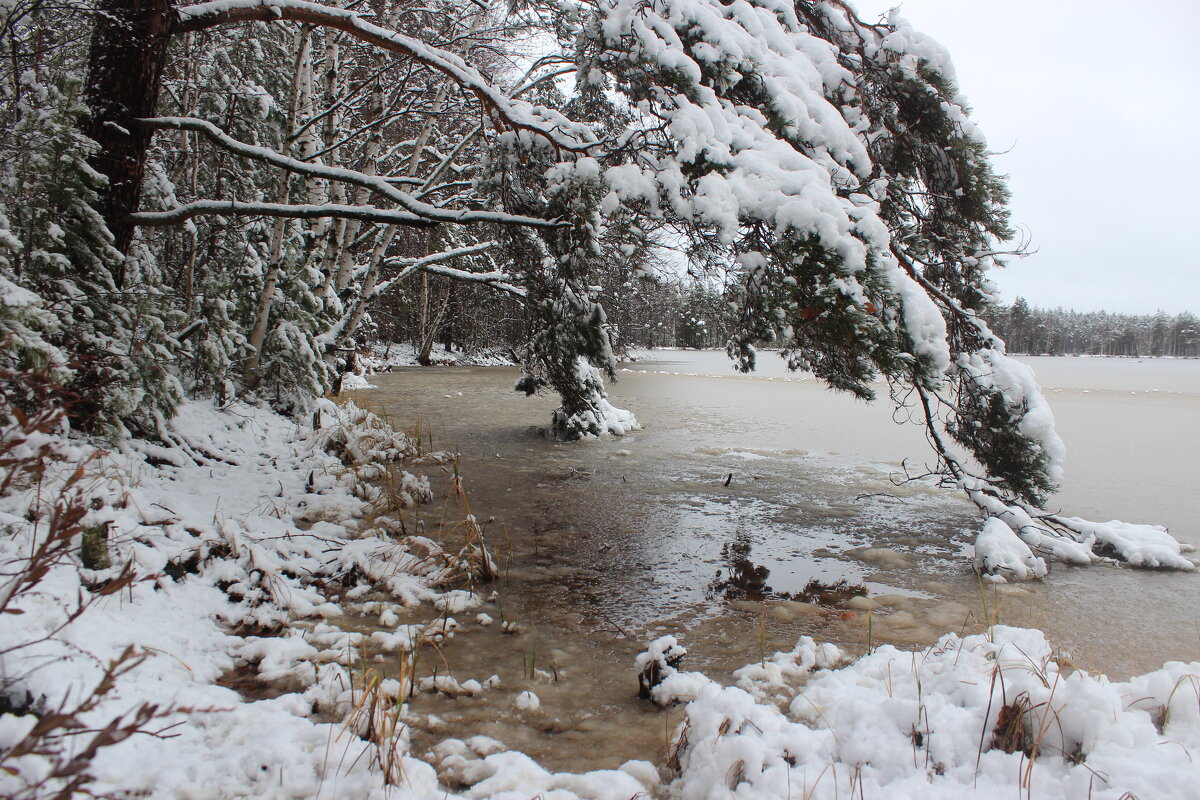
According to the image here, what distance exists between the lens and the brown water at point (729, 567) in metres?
2.89

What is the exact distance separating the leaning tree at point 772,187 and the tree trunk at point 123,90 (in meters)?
0.01

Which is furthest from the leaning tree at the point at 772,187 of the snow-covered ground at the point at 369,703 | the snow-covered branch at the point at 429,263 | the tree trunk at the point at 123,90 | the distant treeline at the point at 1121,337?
the distant treeline at the point at 1121,337

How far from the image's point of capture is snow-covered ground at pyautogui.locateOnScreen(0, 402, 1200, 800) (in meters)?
1.96

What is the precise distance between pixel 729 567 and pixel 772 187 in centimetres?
253

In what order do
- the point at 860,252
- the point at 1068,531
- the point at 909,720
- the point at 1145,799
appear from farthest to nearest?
the point at 1068,531, the point at 860,252, the point at 909,720, the point at 1145,799

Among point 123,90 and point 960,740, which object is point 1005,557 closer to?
point 960,740

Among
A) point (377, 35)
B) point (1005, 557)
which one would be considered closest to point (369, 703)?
point (1005, 557)

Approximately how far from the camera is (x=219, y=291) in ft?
18.2

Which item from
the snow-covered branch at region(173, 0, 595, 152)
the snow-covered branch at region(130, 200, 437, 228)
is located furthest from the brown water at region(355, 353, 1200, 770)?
the snow-covered branch at region(173, 0, 595, 152)

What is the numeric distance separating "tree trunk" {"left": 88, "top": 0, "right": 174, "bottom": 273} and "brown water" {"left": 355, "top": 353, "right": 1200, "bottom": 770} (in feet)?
11.6

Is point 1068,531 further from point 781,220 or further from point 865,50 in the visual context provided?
point 865,50

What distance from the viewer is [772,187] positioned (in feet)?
12.6

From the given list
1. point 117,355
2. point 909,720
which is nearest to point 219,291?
point 117,355

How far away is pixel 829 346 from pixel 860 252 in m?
0.67
